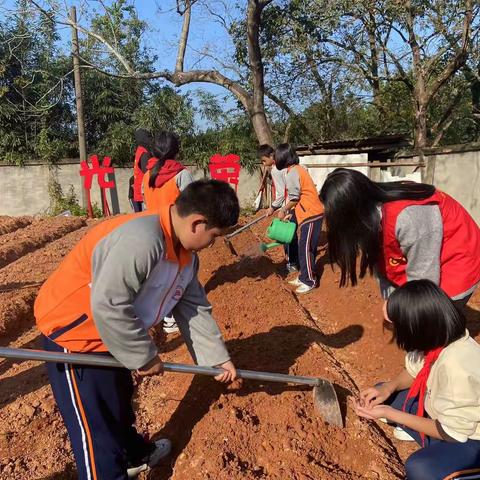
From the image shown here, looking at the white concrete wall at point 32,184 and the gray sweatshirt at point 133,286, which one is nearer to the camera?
the gray sweatshirt at point 133,286

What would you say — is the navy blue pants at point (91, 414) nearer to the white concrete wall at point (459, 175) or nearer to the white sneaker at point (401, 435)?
the white sneaker at point (401, 435)

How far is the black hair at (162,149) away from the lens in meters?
3.73

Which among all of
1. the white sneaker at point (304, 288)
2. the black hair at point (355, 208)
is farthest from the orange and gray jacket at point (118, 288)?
the white sneaker at point (304, 288)

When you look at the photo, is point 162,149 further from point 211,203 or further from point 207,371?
point 211,203

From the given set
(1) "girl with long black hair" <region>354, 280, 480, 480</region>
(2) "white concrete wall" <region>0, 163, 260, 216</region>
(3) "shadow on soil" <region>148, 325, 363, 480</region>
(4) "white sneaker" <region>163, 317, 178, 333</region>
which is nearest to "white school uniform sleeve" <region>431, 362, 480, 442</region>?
(1) "girl with long black hair" <region>354, 280, 480, 480</region>

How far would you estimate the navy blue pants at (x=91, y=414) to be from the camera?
70.6 inches

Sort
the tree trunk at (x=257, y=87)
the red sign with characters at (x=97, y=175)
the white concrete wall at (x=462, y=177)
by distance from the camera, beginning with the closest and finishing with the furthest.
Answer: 1. the white concrete wall at (x=462, y=177)
2. the tree trunk at (x=257, y=87)
3. the red sign with characters at (x=97, y=175)

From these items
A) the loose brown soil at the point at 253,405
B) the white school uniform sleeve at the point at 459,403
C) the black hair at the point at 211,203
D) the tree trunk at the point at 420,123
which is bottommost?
the loose brown soil at the point at 253,405

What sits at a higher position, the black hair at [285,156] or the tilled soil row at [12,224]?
the black hair at [285,156]

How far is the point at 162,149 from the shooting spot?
3727mm

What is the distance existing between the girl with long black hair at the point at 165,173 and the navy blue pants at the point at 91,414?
206 cm

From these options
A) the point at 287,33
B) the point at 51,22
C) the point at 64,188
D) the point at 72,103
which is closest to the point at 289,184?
the point at 287,33

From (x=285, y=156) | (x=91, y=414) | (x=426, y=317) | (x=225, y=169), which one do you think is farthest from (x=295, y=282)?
(x=225, y=169)

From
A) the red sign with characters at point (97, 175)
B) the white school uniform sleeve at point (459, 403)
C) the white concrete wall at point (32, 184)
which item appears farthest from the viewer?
the white concrete wall at point (32, 184)
